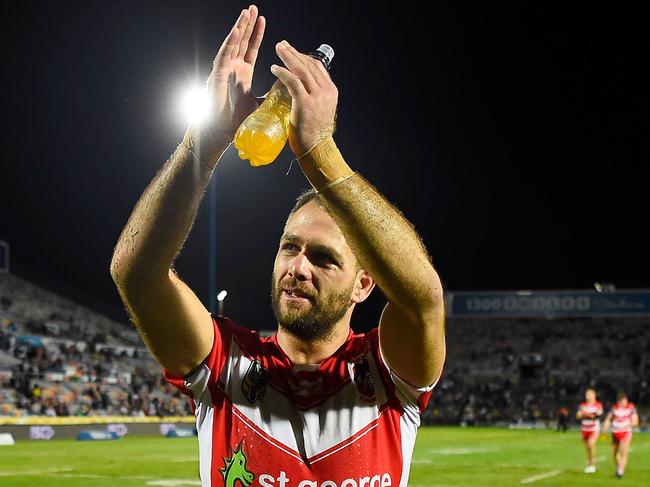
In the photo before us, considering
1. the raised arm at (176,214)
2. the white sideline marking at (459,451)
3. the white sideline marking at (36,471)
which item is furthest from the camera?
the white sideline marking at (459,451)

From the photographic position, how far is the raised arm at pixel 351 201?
2740 millimetres

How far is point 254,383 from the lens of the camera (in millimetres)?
3482

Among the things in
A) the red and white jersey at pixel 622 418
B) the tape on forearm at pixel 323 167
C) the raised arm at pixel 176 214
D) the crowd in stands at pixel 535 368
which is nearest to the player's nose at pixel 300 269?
the raised arm at pixel 176 214

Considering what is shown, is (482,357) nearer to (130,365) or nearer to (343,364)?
(130,365)

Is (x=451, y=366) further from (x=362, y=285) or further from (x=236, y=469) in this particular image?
(x=236, y=469)

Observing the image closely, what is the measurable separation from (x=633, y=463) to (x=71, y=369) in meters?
23.0

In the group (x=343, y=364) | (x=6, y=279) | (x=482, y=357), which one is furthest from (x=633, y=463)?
(x=482, y=357)

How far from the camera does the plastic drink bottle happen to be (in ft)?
9.86

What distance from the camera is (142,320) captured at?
3.19m

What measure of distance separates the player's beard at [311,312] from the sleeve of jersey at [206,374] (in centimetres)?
25

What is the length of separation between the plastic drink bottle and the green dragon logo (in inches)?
44.0

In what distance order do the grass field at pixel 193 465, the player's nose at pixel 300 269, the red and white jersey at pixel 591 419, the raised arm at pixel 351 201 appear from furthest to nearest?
the red and white jersey at pixel 591 419 < the grass field at pixel 193 465 < the player's nose at pixel 300 269 < the raised arm at pixel 351 201

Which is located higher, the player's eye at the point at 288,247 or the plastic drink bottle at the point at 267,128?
the plastic drink bottle at the point at 267,128

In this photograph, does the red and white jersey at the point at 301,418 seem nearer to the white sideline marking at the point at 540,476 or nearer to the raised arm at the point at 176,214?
the raised arm at the point at 176,214
